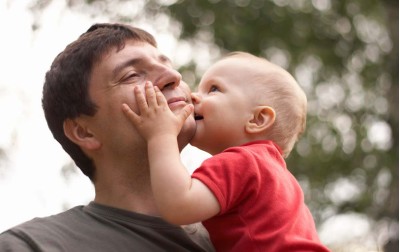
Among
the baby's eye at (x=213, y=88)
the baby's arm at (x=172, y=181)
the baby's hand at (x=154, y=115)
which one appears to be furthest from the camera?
the baby's eye at (x=213, y=88)

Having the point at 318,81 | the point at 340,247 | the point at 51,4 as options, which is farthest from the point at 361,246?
the point at 51,4

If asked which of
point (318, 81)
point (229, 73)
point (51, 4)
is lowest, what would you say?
point (318, 81)

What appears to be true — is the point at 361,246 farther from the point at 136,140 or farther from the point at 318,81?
the point at 136,140

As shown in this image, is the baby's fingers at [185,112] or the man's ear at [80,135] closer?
the baby's fingers at [185,112]

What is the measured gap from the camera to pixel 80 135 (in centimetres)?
372

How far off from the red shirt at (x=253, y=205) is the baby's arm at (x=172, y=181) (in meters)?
0.04

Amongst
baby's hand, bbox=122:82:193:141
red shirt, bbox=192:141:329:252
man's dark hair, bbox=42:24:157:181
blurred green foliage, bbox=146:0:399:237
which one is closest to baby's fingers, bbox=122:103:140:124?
baby's hand, bbox=122:82:193:141

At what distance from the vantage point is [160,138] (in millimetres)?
3205

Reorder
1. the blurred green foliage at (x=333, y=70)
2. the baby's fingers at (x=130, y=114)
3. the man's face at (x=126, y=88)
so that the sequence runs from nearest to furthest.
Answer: the baby's fingers at (x=130, y=114) → the man's face at (x=126, y=88) → the blurred green foliage at (x=333, y=70)

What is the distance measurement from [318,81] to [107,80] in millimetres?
11190

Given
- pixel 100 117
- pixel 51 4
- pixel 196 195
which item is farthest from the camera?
pixel 51 4

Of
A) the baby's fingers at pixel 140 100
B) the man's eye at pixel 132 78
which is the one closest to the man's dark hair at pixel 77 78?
the man's eye at pixel 132 78

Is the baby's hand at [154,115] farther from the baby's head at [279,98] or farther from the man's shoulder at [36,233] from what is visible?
the man's shoulder at [36,233]

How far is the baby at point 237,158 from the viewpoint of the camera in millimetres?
3100
